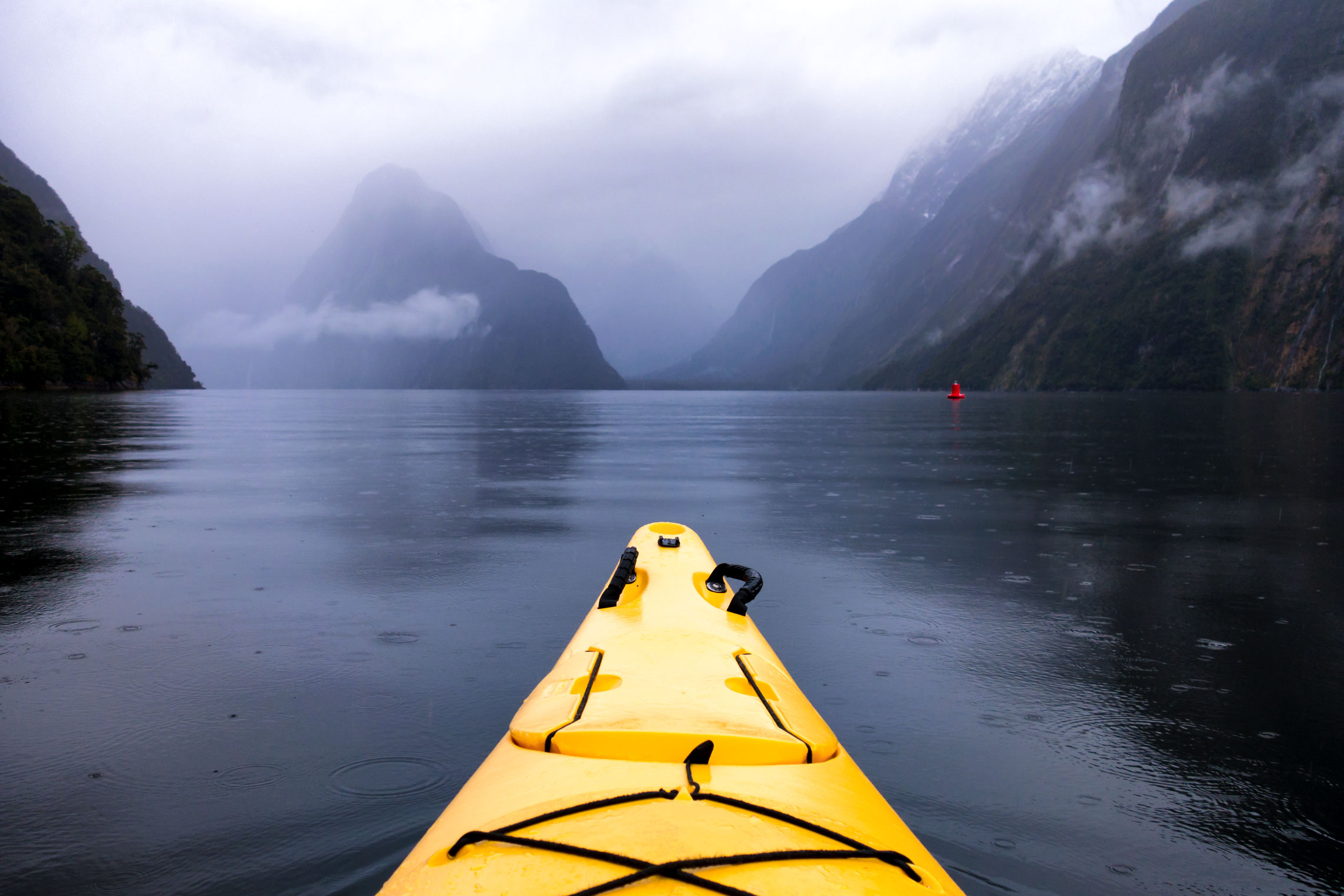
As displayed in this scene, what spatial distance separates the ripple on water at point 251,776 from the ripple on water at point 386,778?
290 millimetres

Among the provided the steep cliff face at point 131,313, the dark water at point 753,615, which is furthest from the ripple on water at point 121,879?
the steep cliff face at point 131,313

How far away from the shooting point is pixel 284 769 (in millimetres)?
4301

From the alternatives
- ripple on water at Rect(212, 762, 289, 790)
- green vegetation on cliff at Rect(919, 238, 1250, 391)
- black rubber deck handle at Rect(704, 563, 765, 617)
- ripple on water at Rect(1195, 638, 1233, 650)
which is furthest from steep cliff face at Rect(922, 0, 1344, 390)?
ripple on water at Rect(212, 762, 289, 790)

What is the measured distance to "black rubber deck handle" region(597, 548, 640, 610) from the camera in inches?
204

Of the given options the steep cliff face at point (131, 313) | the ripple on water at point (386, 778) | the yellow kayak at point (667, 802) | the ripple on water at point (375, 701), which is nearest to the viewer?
the yellow kayak at point (667, 802)

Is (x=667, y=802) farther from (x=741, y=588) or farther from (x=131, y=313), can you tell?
(x=131, y=313)

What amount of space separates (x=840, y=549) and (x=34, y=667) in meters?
7.80

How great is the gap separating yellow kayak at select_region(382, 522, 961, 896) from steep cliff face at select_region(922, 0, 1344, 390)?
502 ft

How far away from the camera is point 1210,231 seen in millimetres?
154500

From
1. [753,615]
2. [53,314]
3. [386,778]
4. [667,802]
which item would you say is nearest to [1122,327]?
[53,314]

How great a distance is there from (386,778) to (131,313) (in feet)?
613

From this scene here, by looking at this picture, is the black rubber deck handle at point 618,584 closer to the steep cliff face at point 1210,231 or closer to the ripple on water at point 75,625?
the ripple on water at point 75,625

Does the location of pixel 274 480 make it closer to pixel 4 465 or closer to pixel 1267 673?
pixel 4 465

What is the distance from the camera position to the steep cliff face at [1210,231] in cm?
13638
